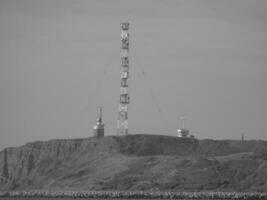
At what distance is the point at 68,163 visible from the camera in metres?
187

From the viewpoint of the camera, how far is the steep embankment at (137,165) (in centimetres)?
16575

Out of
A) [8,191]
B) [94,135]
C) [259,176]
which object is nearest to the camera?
[259,176]

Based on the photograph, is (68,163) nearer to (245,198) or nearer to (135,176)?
(135,176)

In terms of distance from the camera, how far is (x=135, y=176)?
6747 inches

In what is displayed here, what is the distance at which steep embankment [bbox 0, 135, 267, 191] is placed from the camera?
165750 mm

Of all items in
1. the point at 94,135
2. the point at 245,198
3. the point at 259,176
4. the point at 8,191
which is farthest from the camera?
the point at 94,135

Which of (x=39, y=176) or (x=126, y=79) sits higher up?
(x=126, y=79)

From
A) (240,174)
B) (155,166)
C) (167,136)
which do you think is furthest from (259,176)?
(167,136)

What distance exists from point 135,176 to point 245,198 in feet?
86.7

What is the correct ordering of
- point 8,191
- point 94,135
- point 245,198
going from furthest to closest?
point 94,135
point 8,191
point 245,198

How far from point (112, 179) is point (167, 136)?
2189 centimetres

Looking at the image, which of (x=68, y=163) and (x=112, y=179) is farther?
(x=68, y=163)

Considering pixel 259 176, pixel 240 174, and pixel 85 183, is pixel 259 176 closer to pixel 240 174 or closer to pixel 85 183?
pixel 240 174

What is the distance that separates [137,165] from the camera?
576 feet
